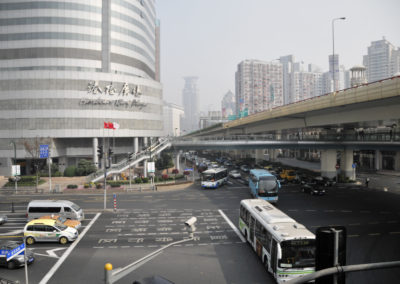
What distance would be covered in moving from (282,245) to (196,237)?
9.60 metres

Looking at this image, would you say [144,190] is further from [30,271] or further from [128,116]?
[30,271]

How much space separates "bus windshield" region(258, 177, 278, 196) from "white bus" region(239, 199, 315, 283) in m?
13.4

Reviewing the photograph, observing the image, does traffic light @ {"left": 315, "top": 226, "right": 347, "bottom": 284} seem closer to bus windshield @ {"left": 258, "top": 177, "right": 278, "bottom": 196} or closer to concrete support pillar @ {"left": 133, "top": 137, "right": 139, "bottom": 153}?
bus windshield @ {"left": 258, "top": 177, "right": 278, "bottom": 196}

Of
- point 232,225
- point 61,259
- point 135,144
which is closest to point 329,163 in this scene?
point 232,225

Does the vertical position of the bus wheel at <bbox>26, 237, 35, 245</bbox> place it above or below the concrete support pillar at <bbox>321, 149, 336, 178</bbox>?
below

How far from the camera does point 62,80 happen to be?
58.2 metres

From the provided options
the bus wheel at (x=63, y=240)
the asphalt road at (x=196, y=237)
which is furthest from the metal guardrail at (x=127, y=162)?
the bus wheel at (x=63, y=240)

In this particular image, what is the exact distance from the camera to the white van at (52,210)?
87.2 ft

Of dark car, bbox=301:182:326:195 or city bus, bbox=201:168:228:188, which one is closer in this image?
dark car, bbox=301:182:326:195

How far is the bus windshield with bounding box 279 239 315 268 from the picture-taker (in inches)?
552

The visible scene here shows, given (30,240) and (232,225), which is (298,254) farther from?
(30,240)

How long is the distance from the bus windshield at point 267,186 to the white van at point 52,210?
60.5 ft

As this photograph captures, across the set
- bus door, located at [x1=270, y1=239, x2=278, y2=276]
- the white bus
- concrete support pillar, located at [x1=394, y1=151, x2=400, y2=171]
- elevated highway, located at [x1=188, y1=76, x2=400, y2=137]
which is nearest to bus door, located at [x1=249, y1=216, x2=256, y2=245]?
the white bus

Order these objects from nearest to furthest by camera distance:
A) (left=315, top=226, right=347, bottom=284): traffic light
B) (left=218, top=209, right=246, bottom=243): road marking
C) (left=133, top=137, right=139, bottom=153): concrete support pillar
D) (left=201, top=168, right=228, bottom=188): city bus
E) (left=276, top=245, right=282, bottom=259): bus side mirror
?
(left=315, top=226, right=347, bottom=284): traffic light < (left=276, top=245, right=282, bottom=259): bus side mirror < (left=218, top=209, right=246, bottom=243): road marking < (left=201, top=168, right=228, bottom=188): city bus < (left=133, top=137, right=139, bottom=153): concrete support pillar
